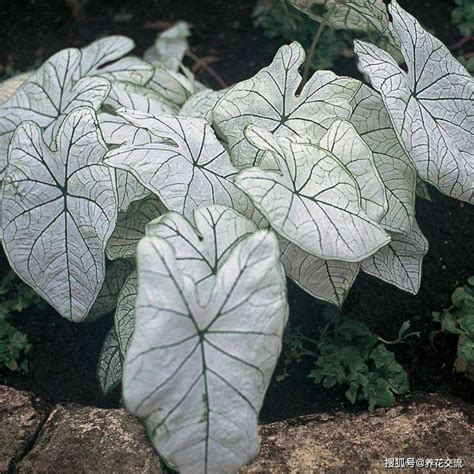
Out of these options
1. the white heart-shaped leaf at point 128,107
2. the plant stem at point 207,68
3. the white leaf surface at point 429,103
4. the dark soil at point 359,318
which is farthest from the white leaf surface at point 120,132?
the plant stem at point 207,68

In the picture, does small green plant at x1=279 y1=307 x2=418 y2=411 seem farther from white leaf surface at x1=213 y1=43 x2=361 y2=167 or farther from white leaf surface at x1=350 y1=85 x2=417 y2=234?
white leaf surface at x1=213 y1=43 x2=361 y2=167

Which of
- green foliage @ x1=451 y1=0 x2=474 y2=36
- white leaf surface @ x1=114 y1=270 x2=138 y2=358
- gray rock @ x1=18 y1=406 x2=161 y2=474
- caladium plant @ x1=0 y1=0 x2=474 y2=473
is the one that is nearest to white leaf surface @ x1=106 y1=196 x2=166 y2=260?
caladium plant @ x1=0 y1=0 x2=474 y2=473

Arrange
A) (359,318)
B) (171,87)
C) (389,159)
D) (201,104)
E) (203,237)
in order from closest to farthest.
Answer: (203,237), (389,159), (201,104), (359,318), (171,87)

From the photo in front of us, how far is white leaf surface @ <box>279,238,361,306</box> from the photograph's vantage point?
160 cm

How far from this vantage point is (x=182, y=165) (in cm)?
155

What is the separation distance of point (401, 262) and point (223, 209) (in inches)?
23.9

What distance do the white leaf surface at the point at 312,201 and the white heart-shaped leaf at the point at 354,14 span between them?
560mm

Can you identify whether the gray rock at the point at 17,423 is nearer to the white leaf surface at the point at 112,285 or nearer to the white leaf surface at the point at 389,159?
the white leaf surface at the point at 112,285

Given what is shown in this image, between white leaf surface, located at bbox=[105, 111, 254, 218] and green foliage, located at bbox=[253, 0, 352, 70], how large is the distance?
3.96 ft

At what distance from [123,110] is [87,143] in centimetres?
12

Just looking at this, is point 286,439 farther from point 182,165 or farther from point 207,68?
point 207,68

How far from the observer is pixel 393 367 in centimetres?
183

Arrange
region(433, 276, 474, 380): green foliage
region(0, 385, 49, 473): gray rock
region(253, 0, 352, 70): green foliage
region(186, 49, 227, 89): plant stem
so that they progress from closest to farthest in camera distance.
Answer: region(0, 385, 49, 473): gray rock < region(433, 276, 474, 380): green foliage < region(253, 0, 352, 70): green foliage < region(186, 49, 227, 89): plant stem

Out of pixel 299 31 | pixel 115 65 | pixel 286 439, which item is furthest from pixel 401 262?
pixel 299 31
